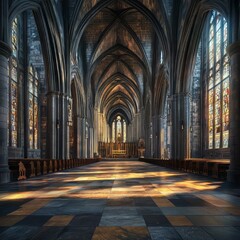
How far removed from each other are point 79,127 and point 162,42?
16.3 meters

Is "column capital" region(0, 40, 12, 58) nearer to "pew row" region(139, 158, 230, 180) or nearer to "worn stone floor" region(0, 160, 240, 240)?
"worn stone floor" region(0, 160, 240, 240)

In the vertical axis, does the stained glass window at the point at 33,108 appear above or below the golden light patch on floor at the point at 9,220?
above

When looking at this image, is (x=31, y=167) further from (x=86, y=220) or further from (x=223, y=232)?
(x=223, y=232)

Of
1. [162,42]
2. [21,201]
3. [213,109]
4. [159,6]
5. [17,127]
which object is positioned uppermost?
[159,6]

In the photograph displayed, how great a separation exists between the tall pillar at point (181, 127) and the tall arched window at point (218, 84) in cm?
313

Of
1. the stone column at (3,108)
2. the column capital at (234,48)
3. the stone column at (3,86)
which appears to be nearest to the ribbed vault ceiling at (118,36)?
the stone column at (3,86)

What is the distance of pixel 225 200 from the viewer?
21.6 ft

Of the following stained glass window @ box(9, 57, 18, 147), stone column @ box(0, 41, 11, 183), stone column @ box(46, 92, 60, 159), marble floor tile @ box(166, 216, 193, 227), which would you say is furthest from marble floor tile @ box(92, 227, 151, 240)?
stained glass window @ box(9, 57, 18, 147)

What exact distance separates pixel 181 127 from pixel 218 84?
564 cm

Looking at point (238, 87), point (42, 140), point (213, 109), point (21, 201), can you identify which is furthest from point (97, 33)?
point (21, 201)

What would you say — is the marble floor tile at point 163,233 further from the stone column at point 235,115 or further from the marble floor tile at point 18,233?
the stone column at point 235,115

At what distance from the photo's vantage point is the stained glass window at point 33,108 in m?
28.0

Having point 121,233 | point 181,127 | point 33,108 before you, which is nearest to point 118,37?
point 33,108

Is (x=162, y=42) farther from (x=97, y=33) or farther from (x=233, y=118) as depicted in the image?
(x=233, y=118)
